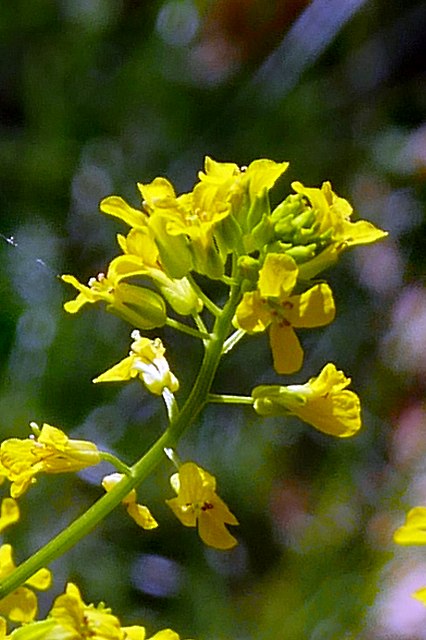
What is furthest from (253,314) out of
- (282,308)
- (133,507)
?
(133,507)

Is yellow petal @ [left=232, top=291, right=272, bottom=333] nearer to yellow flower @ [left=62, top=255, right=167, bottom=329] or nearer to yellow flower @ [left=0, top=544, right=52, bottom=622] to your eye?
yellow flower @ [left=62, top=255, right=167, bottom=329]

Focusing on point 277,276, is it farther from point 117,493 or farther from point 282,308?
point 117,493

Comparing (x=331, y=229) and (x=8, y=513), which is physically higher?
(x=331, y=229)

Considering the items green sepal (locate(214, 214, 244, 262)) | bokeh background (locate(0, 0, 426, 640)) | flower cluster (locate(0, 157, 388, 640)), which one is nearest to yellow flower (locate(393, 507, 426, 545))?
flower cluster (locate(0, 157, 388, 640))

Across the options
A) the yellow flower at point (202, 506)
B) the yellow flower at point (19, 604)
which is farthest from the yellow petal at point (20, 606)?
the yellow flower at point (202, 506)

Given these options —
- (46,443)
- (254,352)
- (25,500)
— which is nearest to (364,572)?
(254,352)

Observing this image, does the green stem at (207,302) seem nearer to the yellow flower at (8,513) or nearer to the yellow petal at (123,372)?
the yellow petal at (123,372)
